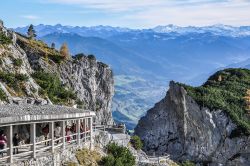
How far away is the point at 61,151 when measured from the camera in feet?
120

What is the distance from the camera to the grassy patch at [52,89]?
77275mm

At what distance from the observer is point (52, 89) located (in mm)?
80938

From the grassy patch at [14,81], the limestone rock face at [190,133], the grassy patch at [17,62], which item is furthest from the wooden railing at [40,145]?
the limestone rock face at [190,133]

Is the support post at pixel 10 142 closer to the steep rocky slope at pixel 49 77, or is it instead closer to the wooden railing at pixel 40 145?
the wooden railing at pixel 40 145

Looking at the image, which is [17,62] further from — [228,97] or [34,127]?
[228,97]

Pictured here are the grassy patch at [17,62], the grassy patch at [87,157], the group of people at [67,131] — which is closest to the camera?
the group of people at [67,131]

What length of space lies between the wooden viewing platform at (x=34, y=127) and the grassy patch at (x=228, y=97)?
61.8m

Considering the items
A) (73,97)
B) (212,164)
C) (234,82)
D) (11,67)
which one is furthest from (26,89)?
(234,82)

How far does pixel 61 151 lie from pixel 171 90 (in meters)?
72.2

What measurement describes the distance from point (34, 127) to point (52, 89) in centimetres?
4854

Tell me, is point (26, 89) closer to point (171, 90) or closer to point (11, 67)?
point (11, 67)

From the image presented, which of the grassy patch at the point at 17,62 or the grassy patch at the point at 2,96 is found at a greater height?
the grassy patch at the point at 17,62

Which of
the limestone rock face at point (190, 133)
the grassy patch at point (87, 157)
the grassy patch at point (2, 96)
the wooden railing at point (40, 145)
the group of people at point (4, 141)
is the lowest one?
the limestone rock face at point (190, 133)

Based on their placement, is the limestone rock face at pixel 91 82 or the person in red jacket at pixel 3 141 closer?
the person in red jacket at pixel 3 141
